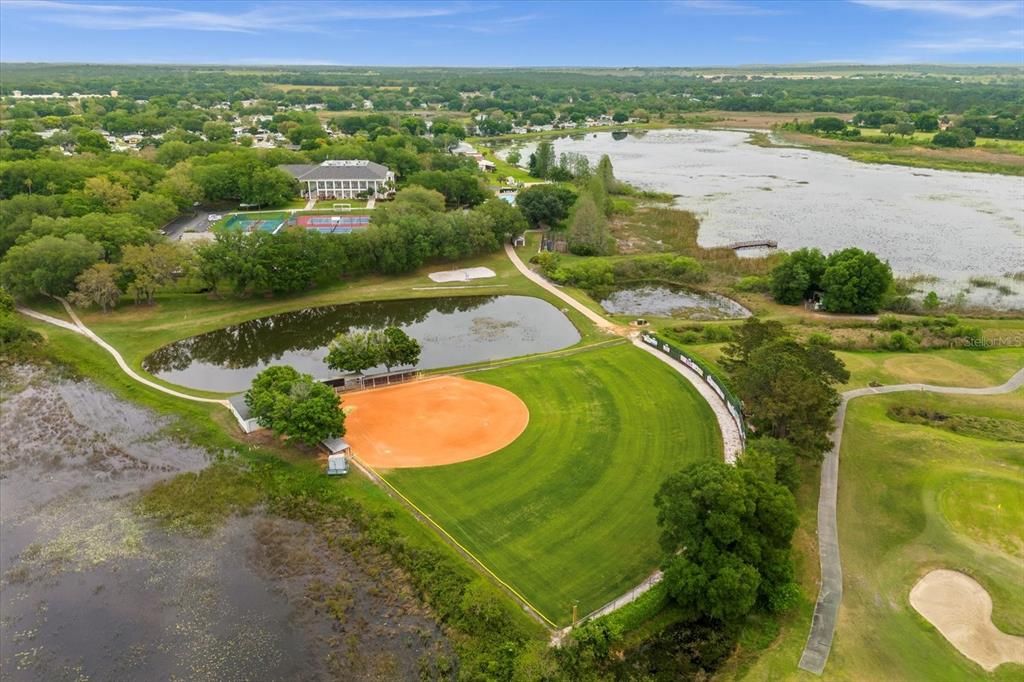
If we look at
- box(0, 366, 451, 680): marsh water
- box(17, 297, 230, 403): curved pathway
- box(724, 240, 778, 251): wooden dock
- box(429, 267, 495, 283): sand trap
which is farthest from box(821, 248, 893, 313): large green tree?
box(17, 297, 230, 403): curved pathway

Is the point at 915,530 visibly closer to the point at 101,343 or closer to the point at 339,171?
the point at 101,343

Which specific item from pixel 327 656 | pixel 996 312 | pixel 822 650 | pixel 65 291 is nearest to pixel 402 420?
pixel 327 656

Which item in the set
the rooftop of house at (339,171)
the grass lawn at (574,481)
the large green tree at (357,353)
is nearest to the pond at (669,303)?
the grass lawn at (574,481)

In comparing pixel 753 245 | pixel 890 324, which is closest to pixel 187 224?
pixel 753 245

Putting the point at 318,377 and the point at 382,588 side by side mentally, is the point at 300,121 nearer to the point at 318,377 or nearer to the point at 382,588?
the point at 318,377

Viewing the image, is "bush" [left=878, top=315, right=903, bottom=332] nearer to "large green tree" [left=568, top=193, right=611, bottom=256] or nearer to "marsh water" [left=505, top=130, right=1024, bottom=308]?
"marsh water" [left=505, top=130, right=1024, bottom=308]

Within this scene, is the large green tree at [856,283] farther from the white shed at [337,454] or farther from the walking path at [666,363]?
the white shed at [337,454]
